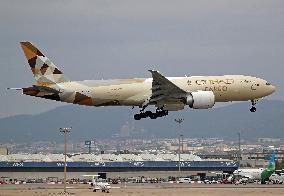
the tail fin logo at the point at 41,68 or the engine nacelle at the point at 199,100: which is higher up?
the tail fin logo at the point at 41,68

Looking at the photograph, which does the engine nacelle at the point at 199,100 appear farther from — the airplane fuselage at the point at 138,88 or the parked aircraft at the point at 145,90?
the airplane fuselage at the point at 138,88

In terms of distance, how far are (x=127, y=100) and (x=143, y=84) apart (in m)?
3.56

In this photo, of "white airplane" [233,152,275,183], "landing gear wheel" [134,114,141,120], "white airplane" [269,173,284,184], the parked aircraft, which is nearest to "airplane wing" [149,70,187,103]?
the parked aircraft

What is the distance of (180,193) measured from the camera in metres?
130

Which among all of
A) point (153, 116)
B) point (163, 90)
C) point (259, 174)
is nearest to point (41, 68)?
point (153, 116)

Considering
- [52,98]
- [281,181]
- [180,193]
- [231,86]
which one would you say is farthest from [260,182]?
[52,98]

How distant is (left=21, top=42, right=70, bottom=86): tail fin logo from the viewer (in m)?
119

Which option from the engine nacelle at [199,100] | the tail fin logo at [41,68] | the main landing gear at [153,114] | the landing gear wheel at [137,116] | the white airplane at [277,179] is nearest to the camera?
the engine nacelle at [199,100]

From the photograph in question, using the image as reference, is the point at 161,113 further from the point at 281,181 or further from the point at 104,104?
the point at 281,181

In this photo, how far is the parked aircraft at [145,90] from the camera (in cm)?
11519

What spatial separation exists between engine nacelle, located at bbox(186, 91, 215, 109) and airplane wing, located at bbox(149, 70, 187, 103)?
1429 mm

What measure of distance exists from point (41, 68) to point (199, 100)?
25.4 meters

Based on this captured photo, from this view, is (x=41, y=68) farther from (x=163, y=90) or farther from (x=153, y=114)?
(x=163, y=90)

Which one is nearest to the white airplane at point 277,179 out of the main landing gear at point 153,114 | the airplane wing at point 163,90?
the main landing gear at point 153,114
